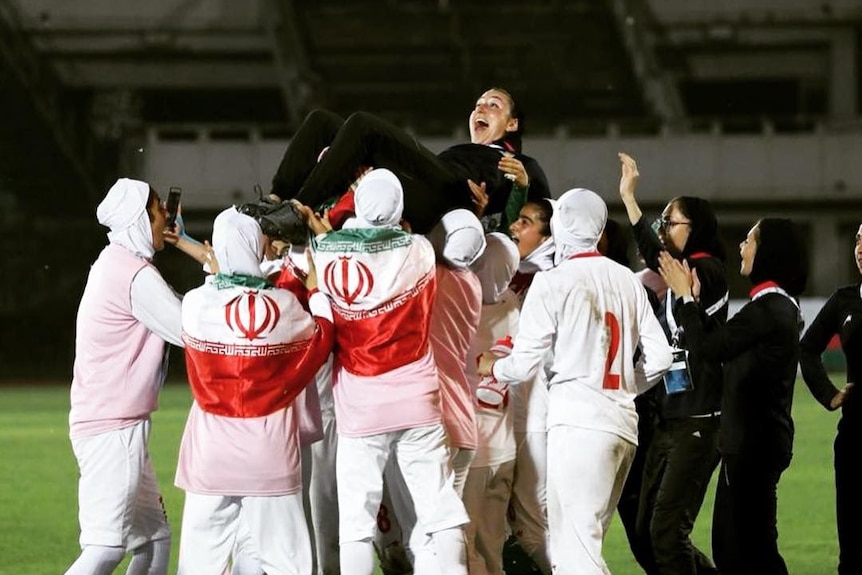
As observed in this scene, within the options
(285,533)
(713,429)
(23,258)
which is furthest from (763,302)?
(23,258)

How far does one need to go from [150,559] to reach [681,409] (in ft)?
8.05

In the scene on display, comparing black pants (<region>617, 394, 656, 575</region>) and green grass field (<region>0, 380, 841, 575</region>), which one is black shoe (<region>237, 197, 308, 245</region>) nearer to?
black pants (<region>617, 394, 656, 575</region>)

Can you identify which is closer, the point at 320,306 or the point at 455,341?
the point at 320,306

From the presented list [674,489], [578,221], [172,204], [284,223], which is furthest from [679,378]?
[172,204]

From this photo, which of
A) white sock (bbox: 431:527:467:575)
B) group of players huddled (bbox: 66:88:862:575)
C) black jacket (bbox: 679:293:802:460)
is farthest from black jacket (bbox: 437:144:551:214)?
white sock (bbox: 431:527:467:575)

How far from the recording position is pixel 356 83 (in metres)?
35.2

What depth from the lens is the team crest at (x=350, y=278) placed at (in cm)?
538

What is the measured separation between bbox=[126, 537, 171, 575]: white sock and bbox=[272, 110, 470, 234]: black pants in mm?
1525

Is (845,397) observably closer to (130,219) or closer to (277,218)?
(277,218)

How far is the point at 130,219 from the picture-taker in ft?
19.1

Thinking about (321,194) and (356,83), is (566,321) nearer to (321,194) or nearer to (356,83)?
(321,194)

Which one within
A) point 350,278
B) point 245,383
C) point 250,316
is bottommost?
point 245,383

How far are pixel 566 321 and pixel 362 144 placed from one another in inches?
41.7

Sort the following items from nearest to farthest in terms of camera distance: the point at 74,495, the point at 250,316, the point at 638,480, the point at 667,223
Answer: the point at 250,316 → the point at 667,223 → the point at 638,480 → the point at 74,495
